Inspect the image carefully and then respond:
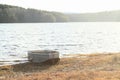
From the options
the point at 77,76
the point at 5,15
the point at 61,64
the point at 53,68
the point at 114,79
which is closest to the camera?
the point at 114,79

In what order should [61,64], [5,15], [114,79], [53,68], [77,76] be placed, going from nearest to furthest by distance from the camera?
[114,79] < [77,76] < [53,68] < [61,64] < [5,15]

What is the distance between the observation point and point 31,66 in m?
28.8

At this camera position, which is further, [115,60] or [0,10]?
[0,10]

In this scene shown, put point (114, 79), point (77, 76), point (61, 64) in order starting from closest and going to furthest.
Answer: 1. point (114, 79)
2. point (77, 76)
3. point (61, 64)

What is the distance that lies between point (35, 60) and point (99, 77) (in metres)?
12.7

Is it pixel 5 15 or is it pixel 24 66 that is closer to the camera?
pixel 24 66

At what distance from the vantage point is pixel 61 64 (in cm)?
2955

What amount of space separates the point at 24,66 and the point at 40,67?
1564mm

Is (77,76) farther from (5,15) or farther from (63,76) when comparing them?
(5,15)

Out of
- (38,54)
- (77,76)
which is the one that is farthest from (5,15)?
(77,76)

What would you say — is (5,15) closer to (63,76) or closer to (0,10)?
(0,10)

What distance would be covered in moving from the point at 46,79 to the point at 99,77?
2716 millimetres

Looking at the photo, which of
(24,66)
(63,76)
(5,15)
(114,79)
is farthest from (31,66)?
(5,15)

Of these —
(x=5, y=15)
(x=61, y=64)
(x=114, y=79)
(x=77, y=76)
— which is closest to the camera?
(x=114, y=79)
